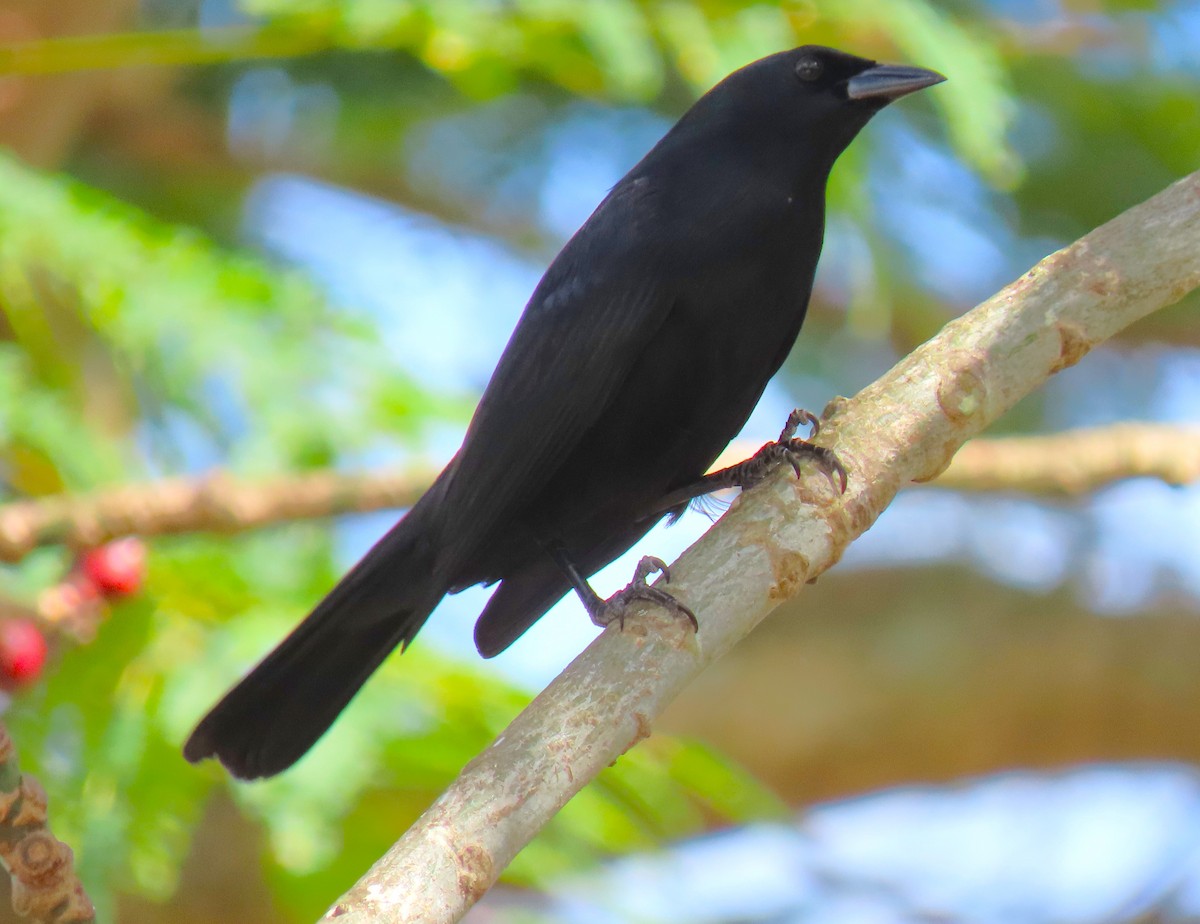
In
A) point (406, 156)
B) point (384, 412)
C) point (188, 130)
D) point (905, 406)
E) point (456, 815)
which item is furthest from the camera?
point (406, 156)

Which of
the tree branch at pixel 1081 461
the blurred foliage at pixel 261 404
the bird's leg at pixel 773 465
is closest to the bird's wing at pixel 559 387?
the bird's leg at pixel 773 465

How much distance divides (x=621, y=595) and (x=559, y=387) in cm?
48

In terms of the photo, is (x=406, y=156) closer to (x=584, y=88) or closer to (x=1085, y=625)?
(x=584, y=88)

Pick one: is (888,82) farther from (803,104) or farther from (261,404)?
(261,404)

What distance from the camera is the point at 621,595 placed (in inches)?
Answer: 95.6

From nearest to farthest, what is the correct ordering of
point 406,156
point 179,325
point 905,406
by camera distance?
1. point 905,406
2. point 179,325
3. point 406,156

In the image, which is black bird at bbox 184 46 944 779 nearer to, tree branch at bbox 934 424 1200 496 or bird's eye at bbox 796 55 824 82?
bird's eye at bbox 796 55 824 82

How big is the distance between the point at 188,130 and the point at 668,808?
13.6 ft

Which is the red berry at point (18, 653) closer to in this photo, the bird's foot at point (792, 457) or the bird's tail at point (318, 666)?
the bird's tail at point (318, 666)

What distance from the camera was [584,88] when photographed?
4402mm

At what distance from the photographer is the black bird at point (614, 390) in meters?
2.71

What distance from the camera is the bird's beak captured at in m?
2.95

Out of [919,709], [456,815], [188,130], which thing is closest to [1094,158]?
[919,709]

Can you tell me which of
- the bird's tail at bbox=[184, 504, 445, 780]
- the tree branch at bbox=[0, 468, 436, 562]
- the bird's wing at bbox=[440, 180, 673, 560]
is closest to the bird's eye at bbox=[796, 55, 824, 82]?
the bird's wing at bbox=[440, 180, 673, 560]
